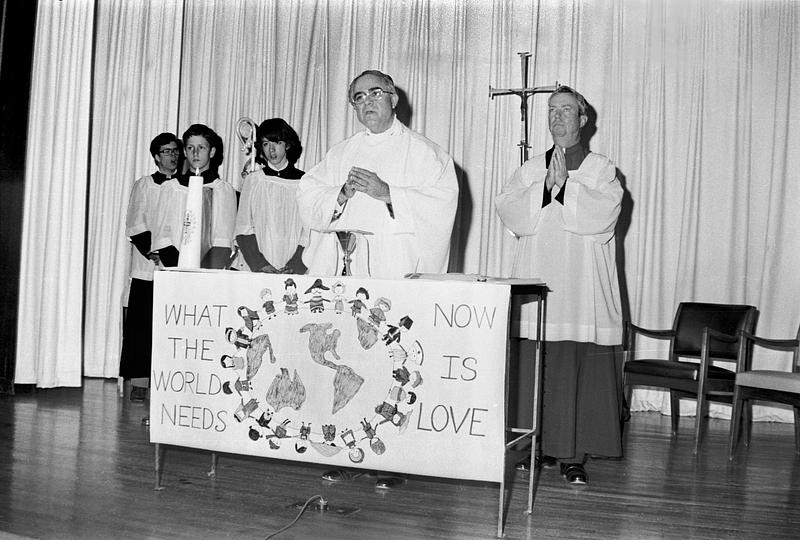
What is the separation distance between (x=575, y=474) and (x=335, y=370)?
138 cm

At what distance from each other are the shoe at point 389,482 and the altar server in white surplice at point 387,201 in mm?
921

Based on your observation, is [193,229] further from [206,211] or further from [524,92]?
[524,92]

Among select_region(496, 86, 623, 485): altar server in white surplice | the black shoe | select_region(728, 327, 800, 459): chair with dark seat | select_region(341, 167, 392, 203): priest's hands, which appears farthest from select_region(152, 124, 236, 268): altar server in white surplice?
select_region(728, 327, 800, 459): chair with dark seat

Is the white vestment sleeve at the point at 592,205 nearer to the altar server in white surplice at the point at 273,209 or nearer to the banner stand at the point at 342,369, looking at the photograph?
the banner stand at the point at 342,369

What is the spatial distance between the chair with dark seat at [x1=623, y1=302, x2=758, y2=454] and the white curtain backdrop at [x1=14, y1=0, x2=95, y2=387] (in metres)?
4.29

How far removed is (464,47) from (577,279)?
11.3 ft

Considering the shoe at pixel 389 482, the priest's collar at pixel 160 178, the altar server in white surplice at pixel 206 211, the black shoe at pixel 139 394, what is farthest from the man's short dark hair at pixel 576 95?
the black shoe at pixel 139 394

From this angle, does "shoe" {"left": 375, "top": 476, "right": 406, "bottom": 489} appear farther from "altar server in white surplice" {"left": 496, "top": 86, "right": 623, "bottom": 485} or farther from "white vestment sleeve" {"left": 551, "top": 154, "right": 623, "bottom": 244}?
"white vestment sleeve" {"left": 551, "top": 154, "right": 623, "bottom": 244}

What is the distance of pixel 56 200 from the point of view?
23.1 feet

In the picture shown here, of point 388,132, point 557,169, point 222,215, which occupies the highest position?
point 388,132

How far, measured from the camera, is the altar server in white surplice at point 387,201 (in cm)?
396

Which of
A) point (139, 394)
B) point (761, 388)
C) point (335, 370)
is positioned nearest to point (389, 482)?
point (335, 370)

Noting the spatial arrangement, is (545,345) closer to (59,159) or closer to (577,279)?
(577,279)

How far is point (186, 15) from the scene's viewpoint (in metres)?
7.85
